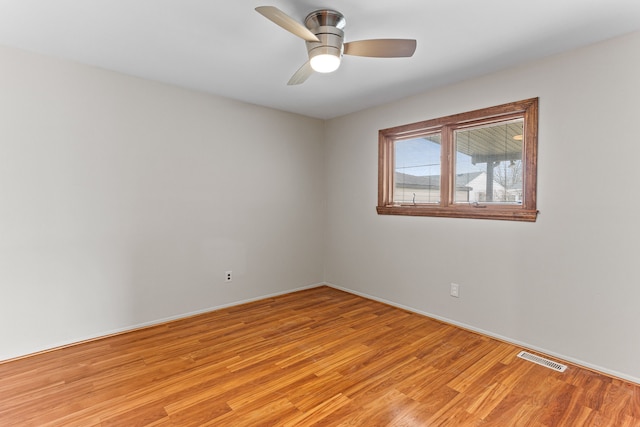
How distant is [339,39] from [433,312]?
2.65m

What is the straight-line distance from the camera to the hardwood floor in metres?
1.80

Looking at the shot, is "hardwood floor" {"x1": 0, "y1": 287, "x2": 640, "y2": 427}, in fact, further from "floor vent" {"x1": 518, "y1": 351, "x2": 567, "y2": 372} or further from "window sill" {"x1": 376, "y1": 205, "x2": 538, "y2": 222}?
"window sill" {"x1": 376, "y1": 205, "x2": 538, "y2": 222}

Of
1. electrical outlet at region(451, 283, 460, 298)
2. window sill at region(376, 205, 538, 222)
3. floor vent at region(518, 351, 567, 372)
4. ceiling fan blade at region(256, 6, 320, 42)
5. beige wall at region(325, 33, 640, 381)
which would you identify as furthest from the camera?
electrical outlet at region(451, 283, 460, 298)

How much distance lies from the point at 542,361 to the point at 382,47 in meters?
2.50

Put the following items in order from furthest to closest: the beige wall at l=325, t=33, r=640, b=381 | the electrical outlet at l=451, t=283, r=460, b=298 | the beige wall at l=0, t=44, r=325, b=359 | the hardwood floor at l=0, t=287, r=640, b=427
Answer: the electrical outlet at l=451, t=283, r=460, b=298, the beige wall at l=0, t=44, r=325, b=359, the beige wall at l=325, t=33, r=640, b=381, the hardwood floor at l=0, t=287, r=640, b=427

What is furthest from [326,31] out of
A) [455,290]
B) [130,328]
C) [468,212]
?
[130,328]

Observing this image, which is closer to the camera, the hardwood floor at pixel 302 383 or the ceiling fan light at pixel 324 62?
the hardwood floor at pixel 302 383

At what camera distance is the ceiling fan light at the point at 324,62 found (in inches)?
78.3

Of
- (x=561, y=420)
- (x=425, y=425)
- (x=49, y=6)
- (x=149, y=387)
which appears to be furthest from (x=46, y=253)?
(x=561, y=420)

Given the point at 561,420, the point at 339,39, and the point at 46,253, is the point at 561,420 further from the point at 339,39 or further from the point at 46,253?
the point at 46,253

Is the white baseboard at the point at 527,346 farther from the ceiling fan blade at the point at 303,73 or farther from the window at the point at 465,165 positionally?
the ceiling fan blade at the point at 303,73

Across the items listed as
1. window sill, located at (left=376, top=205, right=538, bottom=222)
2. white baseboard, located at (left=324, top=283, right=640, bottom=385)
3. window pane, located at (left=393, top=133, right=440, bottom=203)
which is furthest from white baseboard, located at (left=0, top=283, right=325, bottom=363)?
window pane, located at (left=393, top=133, right=440, bottom=203)

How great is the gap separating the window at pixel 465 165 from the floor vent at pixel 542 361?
1.05m

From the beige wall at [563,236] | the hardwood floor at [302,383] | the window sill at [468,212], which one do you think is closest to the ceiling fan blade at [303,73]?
the beige wall at [563,236]
